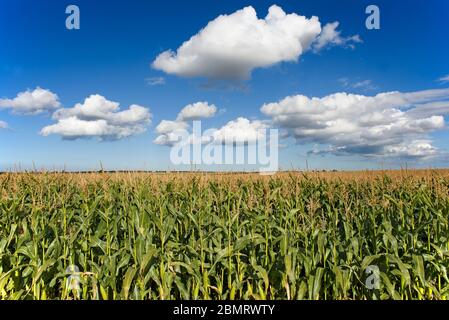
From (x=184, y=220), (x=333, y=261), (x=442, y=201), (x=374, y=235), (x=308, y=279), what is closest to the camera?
(x=308, y=279)

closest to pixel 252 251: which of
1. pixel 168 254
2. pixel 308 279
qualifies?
pixel 308 279

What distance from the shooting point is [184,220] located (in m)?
6.69

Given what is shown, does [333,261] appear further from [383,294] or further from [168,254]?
[168,254]

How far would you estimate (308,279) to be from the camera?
15.5ft

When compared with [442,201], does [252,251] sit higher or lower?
lower

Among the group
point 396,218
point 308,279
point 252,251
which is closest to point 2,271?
point 252,251

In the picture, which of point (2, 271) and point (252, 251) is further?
point (2, 271)

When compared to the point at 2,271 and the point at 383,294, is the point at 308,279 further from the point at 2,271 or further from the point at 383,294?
the point at 2,271
